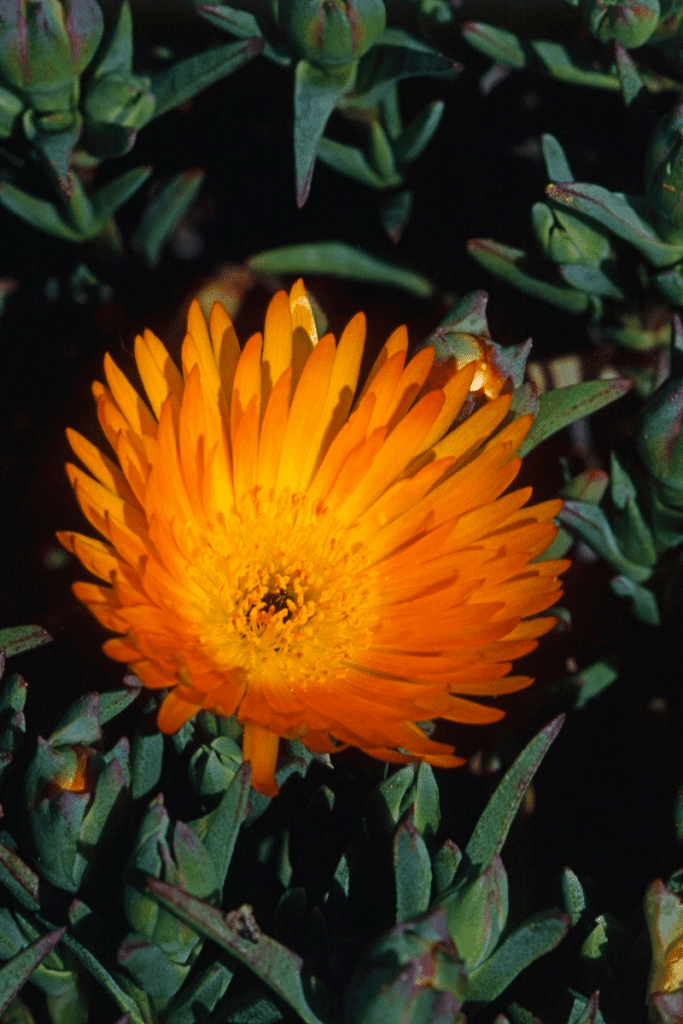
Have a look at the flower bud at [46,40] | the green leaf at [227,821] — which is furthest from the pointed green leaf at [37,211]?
the green leaf at [227,821]

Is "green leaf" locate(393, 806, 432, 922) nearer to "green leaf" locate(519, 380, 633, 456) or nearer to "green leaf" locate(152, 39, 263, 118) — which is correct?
"green leaf" locate(519, 380, 633, 456)

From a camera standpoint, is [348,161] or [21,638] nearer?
[21,638]

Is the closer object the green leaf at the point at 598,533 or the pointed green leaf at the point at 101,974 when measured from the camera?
the pointed green leaf at the point at 101,974

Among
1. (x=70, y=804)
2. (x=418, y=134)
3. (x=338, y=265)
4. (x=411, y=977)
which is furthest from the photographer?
(x=338, y=265)

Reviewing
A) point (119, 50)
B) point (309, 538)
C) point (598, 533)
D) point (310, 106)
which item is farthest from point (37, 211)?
point (598, 533)

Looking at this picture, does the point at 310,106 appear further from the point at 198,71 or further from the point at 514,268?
the point at 514,268

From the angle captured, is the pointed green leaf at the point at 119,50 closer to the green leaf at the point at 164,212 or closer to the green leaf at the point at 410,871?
the green leaf at the point at 164,212
